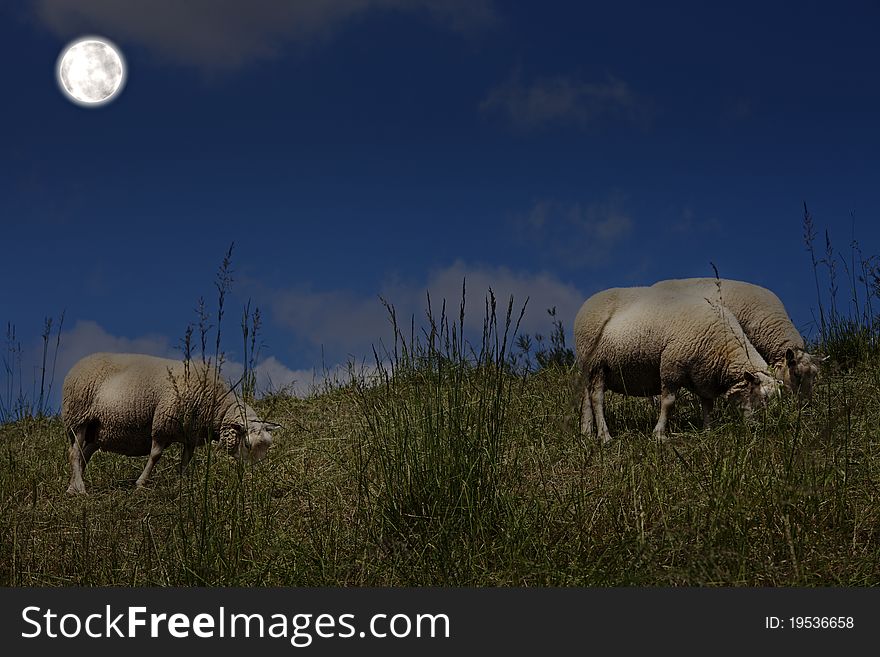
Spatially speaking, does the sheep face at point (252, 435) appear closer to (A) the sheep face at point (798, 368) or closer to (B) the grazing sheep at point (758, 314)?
(B) the grazing sheep at point (758, 314)

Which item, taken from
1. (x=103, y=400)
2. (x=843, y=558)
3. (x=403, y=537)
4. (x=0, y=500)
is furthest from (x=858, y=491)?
(x=103, y=400)

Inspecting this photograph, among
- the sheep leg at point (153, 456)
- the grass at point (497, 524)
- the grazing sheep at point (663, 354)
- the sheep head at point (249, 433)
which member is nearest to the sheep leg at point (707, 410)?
the grazing sheep at point (663, 354)

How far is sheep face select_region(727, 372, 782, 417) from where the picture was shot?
720 cm

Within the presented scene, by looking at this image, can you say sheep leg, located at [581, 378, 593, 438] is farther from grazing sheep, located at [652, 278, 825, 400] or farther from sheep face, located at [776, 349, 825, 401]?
sheep face, located at [776, 349, 825, 401]

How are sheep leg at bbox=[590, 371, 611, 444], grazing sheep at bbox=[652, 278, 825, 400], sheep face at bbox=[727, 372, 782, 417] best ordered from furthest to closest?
grazing sheep at bbox=[652, 278, 825, 400] < sheep leg at bbox=[590, 371, 611, 444] < sheep face at bbox=[727, 372, 782, 417]

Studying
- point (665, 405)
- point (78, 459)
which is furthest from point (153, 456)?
point (665, 405)

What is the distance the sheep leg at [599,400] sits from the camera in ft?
A: 25.4

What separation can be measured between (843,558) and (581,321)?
4683mm

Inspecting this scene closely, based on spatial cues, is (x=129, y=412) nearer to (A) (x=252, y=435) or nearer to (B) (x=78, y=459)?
(B) (x=78, y=459)

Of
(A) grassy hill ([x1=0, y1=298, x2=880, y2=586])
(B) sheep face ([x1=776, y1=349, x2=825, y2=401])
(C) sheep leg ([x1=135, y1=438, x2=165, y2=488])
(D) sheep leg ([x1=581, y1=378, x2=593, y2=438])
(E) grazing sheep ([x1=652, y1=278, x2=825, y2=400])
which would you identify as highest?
(E) grazing sheep ([x1=652, y1=278, x2=825, y2=400])

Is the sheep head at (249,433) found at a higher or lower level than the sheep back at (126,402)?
lower

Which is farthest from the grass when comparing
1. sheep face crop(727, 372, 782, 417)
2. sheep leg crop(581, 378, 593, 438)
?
sheep leg crop(581, 378, 593, 438)

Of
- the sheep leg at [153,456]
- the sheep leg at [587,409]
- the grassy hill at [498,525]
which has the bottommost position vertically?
the grassy hill at [498,525]

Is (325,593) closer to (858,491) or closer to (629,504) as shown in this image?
(629,504)
